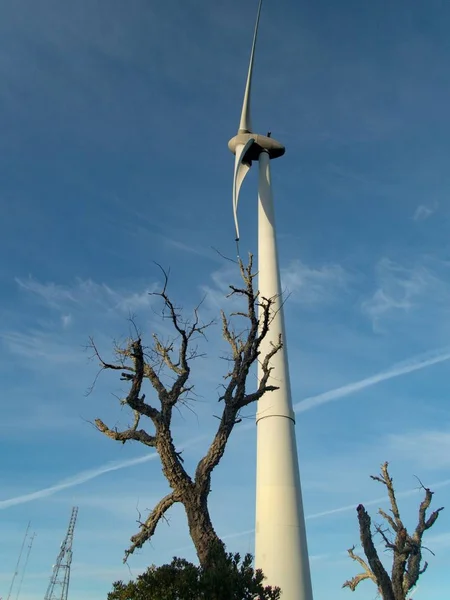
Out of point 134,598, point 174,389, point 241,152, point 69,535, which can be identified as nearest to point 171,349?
point 174,389

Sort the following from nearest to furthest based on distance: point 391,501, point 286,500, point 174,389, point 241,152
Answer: point 174,389 → point 286,500 → point 391,501 → point 241,152

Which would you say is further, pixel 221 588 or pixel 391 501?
pixel 391 501

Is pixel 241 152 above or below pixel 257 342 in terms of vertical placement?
above

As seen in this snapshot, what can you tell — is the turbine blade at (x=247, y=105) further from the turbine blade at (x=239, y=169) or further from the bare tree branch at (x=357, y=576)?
the bare tree branch at (x=357, y=576)

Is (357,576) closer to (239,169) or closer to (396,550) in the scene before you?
(396,550)

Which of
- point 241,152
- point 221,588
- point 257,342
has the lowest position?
point 221,588

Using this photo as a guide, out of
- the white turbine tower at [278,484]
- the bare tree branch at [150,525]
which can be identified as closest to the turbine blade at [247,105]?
the white turbine tower at [278,484]

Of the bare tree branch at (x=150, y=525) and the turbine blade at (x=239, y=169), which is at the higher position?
the turbine blade at (x=239, y=169)

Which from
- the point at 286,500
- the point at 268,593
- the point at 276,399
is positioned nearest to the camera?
the point at 268,593

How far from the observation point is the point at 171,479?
38.7 feet

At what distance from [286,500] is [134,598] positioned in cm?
597

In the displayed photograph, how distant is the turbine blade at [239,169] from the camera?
2406 centimetres

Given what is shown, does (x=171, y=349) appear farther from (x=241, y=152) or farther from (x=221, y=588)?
(x=241, y=152)

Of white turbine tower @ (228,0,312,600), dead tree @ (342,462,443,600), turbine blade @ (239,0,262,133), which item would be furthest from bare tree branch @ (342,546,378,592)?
turbine blade @ (239,0,262,133)
